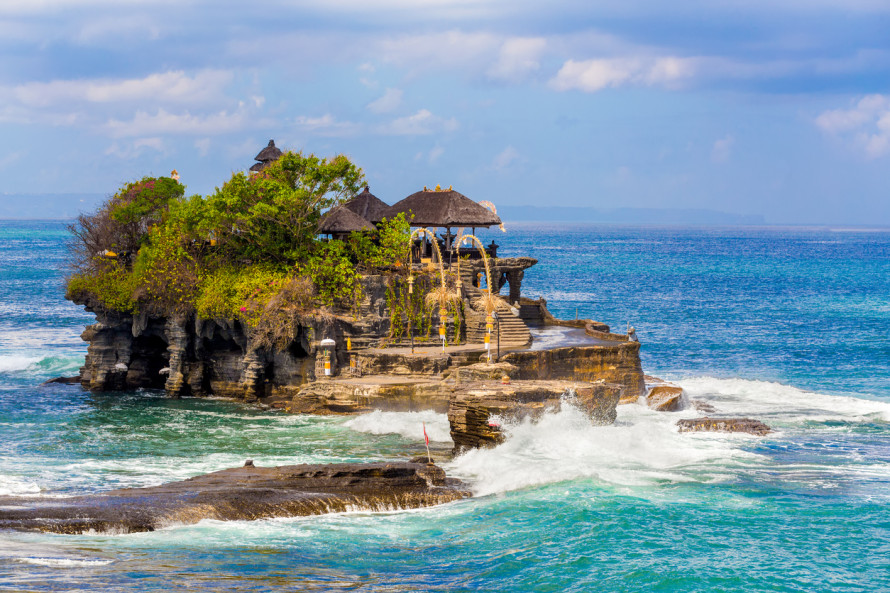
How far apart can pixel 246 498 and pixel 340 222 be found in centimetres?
2221

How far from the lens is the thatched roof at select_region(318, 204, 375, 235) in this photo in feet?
149

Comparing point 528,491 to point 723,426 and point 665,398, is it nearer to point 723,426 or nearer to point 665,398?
point 723,426

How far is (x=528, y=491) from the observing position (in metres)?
28.4

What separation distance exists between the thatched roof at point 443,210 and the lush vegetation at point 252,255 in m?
2.21

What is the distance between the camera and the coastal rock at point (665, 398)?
136ft

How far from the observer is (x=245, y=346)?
44.2 meters

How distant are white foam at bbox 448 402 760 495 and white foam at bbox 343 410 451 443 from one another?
400cm

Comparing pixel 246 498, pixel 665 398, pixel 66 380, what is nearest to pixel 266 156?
pixel 66 380

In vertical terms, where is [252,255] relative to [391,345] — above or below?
above

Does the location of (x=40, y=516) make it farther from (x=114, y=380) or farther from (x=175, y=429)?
(x=114, y=380)

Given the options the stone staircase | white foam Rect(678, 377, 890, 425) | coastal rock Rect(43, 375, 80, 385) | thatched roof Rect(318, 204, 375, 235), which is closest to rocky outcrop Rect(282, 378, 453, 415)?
the stone staircase

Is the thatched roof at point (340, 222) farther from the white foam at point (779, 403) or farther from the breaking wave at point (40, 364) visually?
the breaking wave at point (40, 364)

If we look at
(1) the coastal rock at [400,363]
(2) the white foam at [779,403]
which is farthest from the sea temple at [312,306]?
(2) the white foam at [779,403]

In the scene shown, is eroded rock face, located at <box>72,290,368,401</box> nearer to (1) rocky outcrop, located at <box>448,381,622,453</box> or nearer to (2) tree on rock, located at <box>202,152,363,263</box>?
(2) tree on rock, located at <box>202,152,363,263</box>
